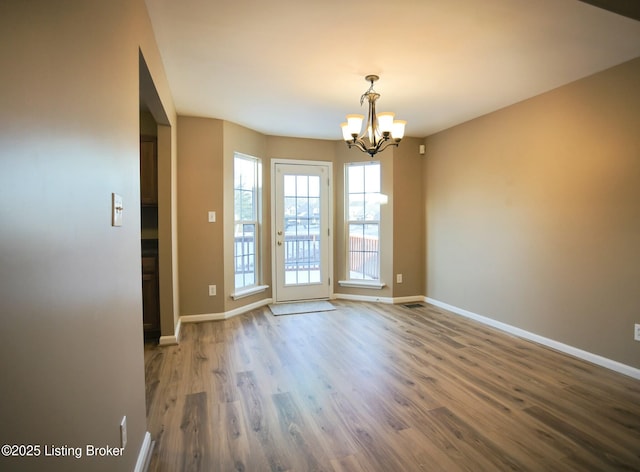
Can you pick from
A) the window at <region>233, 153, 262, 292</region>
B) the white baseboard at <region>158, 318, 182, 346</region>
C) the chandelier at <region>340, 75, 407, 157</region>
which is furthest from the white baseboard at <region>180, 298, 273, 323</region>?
the chandelier at <region>340, 75, 407, 157</region>

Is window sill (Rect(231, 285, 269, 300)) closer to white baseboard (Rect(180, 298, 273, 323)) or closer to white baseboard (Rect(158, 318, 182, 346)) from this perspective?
white baseboard (Rect(180, 298, 273, 323))

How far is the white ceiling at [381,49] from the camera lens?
6.34ft

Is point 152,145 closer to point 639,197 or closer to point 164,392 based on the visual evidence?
point 164,392

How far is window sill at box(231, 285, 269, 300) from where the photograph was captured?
4215mm

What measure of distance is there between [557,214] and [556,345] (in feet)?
4.10

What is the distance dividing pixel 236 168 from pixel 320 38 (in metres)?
2.42

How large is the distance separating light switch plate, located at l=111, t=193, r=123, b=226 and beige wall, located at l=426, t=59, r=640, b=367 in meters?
3.47

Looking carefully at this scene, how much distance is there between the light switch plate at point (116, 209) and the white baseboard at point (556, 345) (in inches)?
144

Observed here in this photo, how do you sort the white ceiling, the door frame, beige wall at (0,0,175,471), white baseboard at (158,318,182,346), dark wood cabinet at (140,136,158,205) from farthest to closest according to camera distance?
the door frame < dark wood cabinet at (140,136,158,205) < white baseboard at (158,318,182,346) < the white ceiling < beige wall at (0,0,175,471)

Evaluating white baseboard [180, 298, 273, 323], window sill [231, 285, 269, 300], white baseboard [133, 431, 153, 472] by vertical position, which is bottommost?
white baseboard [133, 431, 153, 472]

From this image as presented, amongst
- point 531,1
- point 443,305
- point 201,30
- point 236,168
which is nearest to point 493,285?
point 443,305

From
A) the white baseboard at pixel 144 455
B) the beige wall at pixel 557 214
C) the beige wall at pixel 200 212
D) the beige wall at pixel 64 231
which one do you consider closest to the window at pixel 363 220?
the beige wall at pixel 557 214

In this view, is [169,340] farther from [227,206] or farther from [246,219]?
[246,219]

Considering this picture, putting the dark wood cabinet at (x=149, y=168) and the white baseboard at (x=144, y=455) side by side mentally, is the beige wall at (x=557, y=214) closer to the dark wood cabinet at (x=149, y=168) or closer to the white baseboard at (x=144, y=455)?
the white baseboard at (x=144, y=455)
